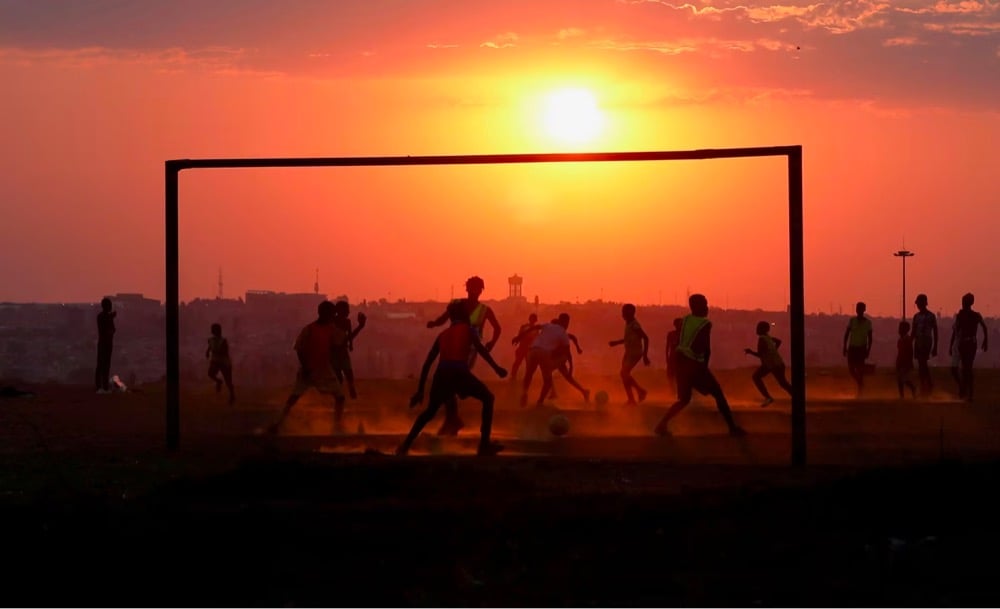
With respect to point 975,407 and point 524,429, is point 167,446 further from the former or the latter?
point 975,407

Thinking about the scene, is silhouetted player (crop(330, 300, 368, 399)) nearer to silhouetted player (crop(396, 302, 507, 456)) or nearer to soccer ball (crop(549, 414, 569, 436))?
soccer ball (crop(549, 414, 569, 436))

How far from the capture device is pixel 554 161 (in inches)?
821

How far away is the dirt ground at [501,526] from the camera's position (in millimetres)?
12328

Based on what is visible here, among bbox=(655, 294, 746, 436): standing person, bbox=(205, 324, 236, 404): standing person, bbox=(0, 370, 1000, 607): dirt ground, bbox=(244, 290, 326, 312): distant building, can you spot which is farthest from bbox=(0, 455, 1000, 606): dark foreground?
bbox=(244, 290, 326, 312): distant building

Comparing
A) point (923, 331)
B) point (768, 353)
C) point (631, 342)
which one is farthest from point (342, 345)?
point (923, 331)

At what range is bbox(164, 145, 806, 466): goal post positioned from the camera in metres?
19.6

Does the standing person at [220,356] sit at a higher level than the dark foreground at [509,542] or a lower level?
higher

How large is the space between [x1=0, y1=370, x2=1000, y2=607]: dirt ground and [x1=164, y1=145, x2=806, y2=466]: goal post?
64cm

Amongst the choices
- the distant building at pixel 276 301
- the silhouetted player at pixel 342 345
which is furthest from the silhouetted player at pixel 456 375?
the distant building at pixel 276 301

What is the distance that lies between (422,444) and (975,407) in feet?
36.0

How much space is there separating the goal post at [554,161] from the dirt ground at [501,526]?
0.64 meters

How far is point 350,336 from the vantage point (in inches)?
1142

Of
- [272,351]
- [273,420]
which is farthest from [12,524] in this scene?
[272,351]

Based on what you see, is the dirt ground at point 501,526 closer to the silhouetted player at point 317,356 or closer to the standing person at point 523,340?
the silhouetted player at point 317,356
